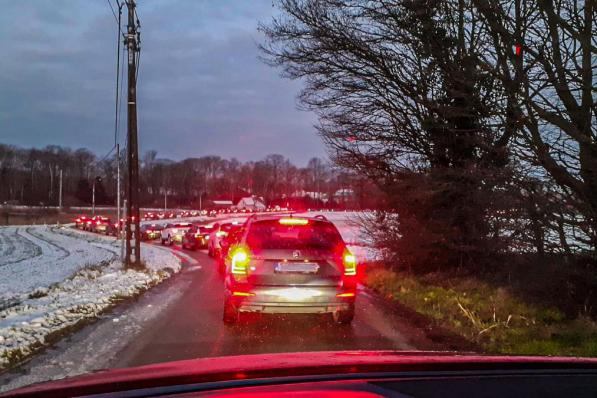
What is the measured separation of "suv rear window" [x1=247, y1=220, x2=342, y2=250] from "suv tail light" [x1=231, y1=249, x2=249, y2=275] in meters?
0.17

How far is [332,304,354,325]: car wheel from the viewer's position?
31.5ft

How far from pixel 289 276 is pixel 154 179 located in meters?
151

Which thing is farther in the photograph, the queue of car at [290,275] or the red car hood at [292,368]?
the queue of car at [290,275]

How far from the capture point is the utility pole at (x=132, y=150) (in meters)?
21.6

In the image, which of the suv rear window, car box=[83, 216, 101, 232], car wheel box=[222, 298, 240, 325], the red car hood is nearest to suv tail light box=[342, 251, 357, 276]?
the suv rear window

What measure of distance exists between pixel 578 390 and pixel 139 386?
1.65 meters

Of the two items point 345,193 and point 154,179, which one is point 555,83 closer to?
point 345,193

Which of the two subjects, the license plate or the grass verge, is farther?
the license plate

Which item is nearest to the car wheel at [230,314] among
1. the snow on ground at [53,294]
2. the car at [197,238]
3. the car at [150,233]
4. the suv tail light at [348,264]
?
the suv tail light at [348,264]

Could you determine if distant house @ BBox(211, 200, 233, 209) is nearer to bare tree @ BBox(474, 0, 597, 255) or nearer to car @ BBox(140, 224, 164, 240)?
car @ BBox(140, 224, 164, 240)

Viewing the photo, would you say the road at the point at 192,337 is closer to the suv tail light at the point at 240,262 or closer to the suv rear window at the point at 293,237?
the suv tail light at the point at 240,262

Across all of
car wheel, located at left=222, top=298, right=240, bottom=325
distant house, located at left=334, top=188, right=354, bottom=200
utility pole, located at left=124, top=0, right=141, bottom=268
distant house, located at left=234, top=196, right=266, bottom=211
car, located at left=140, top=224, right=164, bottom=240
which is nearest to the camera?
car wheel, located at left=222, top=298, right=240, bottom=325

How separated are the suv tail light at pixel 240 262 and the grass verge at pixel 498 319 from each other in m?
3.35

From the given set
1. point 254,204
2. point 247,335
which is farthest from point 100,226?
point 247,335
